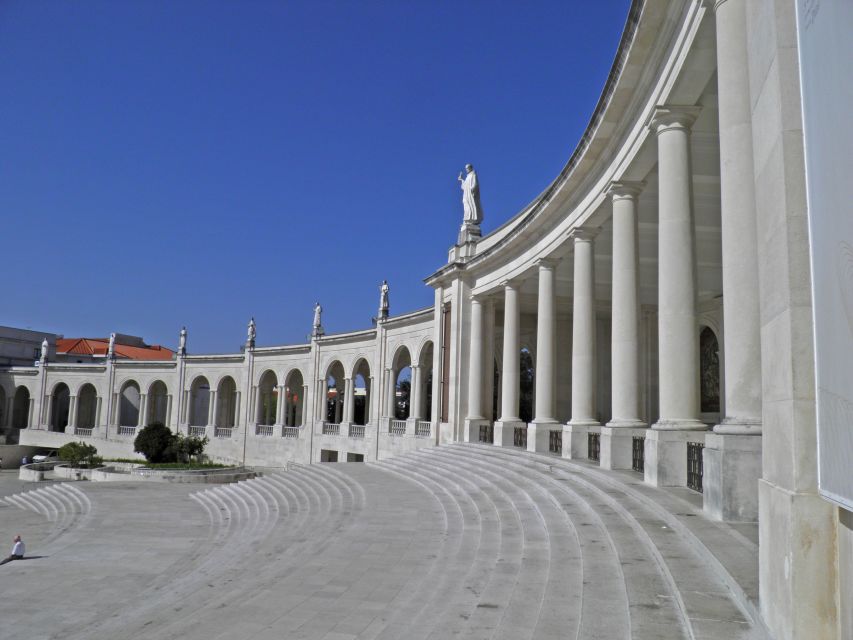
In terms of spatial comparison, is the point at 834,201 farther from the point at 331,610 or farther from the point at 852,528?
the point at 331,610

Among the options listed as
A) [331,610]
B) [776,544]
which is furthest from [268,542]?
[776,544]

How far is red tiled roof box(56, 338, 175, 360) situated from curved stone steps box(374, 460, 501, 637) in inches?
3646

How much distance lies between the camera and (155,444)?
5200 centimetres

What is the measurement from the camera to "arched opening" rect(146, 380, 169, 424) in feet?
243

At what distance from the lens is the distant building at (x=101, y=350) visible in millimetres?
99750

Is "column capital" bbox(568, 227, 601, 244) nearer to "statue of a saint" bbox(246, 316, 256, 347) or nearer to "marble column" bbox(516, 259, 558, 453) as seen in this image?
"marble column" bbox(516, 259, 558, 453)

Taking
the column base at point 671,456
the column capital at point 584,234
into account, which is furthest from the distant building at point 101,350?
the column base at point 671,456

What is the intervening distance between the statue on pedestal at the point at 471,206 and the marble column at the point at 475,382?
186 inches

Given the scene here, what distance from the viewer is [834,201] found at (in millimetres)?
4707

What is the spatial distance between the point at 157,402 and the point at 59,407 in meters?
20.0

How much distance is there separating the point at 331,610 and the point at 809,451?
677 centimetres

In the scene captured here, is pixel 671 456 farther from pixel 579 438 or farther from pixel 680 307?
pixel 579 438

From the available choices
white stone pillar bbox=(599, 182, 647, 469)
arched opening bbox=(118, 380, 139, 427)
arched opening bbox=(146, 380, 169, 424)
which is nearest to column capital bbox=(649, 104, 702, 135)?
white stone pillar bbox=(599, 182, 647, 469)

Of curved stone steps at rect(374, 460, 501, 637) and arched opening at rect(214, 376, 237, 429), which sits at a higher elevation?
arched opening at rect(214, 376, 237, 429)
